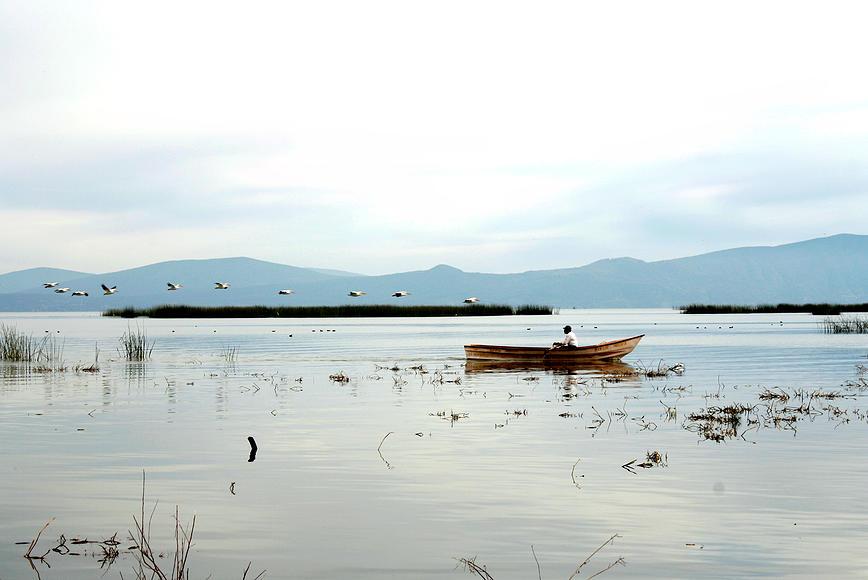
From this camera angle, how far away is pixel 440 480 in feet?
49.1

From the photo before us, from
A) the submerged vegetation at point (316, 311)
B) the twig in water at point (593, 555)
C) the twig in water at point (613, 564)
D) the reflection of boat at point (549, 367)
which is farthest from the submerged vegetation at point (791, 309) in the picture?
the twig in water at point (613, 564)

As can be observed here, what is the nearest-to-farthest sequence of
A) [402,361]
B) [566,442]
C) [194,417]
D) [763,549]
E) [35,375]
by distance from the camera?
[763,549] → [566,442] → [194,417] → [35,375] → [402,361]

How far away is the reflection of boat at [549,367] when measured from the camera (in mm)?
39000

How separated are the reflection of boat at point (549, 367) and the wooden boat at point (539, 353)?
0.13m

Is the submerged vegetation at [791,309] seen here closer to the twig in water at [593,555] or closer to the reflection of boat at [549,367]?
the reflection of boat at [549,367]

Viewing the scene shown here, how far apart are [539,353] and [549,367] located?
2.24ft

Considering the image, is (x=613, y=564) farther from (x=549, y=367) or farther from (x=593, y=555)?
(x=549, y=367)

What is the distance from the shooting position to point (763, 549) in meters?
10.7

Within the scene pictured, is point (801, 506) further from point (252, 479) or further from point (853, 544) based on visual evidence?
point (252, 479)

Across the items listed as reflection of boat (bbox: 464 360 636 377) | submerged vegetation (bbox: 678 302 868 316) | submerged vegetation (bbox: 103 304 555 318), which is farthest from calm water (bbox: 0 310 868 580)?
submerged vegetation (bbox: 678 302 868 316)

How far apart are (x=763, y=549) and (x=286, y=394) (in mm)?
20416

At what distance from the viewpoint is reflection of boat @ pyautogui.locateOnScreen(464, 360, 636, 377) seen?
39000 mm

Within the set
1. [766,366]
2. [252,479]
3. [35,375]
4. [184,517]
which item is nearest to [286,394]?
[35,375]

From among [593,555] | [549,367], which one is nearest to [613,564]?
[593,555]
